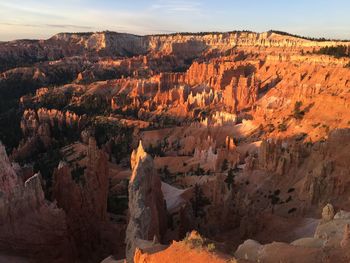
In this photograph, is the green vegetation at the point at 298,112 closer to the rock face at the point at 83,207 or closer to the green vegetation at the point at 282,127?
the green vegetation at the point at 282,127

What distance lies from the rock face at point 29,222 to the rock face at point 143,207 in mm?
4324

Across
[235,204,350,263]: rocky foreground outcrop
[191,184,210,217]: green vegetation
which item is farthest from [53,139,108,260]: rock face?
[235,204,350,263]: rocky foreground outcrop

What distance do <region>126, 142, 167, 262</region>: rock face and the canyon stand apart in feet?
0.32

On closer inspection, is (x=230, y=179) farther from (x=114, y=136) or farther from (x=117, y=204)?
(x=114, y=136)

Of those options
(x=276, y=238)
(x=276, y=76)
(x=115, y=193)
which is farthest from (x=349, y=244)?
(x=276, y=76)

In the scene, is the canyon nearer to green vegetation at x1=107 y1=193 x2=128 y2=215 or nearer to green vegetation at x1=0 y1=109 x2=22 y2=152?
green vegetation at x1=107 y1=193 x2=128 y2=215

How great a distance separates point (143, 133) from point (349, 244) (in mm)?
64082

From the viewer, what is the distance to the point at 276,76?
95438 millimetres

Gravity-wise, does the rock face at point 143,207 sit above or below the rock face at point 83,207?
above

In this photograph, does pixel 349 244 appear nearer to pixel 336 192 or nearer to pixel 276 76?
pixel 336 192

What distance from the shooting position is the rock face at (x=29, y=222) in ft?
72.5

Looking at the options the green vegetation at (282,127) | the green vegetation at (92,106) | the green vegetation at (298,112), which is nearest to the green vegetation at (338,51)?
the green vegetation at (298,112)

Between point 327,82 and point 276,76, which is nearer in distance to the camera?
point 327,82

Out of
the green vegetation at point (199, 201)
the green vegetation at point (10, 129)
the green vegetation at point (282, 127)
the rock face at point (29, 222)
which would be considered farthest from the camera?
the green vegetation at point (10, 129)
